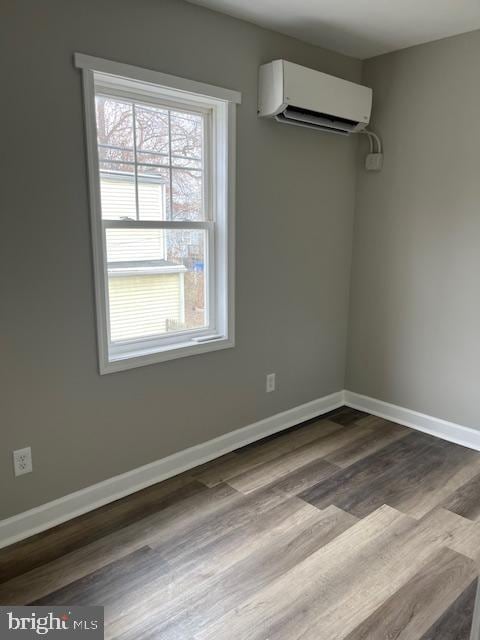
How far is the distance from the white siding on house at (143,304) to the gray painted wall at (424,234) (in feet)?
5.09

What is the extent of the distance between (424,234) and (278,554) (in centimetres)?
218

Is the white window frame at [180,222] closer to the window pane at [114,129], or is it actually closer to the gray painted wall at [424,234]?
the window pane at [114,129]

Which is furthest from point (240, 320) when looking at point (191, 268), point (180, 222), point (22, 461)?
point (22, 461)

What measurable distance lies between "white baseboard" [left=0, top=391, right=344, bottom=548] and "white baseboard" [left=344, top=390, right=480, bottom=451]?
379mm

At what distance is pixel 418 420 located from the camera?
10.9 feet

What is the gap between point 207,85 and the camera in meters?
2.47

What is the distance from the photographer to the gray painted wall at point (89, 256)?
6.46 feet

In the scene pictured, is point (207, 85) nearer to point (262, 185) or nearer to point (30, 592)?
point (262, 185)

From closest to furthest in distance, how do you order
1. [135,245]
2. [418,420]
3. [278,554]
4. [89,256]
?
1. [278,554]
2. [89,256]
3. [135,245]
4. [418,420]

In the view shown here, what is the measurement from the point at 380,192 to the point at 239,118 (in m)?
1.21

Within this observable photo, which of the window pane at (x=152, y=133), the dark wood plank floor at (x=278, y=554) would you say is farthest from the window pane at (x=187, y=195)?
the dark wood plank floor at (x=278, y=554)

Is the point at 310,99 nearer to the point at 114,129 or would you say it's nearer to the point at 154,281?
the point at 114,129

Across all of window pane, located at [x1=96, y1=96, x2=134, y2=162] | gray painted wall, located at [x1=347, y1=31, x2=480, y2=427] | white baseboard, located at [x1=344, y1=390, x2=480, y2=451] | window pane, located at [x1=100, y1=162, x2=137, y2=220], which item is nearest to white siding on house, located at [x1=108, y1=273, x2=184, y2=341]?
window pane, located at [x1=100, y1=162, x2=137, y2=220]

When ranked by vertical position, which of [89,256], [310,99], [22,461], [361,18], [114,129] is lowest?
[22,461]
